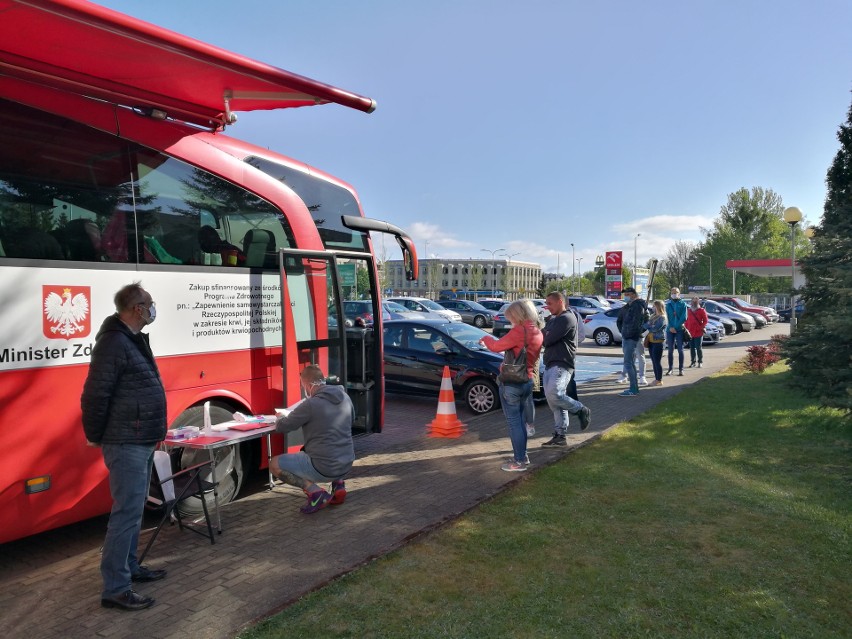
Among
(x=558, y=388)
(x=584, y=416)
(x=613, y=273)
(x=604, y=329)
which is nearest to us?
(x=558, y=388)

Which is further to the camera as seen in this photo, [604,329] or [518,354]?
[604,329]

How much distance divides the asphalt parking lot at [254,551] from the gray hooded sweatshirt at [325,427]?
1.59 ft

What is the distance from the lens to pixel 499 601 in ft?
12.7

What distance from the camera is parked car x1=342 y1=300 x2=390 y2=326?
7.00 metres

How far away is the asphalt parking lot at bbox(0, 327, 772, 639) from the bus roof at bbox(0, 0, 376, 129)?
351cm

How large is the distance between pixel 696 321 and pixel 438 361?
799 centimetres

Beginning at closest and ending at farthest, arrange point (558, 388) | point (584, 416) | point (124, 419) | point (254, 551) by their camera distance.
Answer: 1. point (124, 419)
2. point (254, 551)
3. point (558, 388)
4. point (584, 416)

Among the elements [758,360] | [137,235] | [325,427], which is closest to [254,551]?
[325,427]

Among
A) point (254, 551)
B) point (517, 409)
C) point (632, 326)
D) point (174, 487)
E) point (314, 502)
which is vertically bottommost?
point (254, 551)

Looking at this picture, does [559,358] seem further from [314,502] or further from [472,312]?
[472,312]

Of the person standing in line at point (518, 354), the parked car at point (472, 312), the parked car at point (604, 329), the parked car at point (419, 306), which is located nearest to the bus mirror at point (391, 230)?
the person standing in line at point (518, 354)

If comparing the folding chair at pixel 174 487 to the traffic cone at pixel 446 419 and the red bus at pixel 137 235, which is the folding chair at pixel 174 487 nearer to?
the red bus at pixel 137 235

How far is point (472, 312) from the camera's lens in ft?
124

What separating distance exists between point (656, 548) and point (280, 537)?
2971mm
